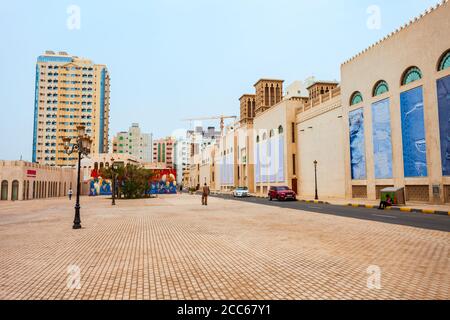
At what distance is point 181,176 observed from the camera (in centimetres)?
17550

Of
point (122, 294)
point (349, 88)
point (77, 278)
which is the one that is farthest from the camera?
point (349, 88)

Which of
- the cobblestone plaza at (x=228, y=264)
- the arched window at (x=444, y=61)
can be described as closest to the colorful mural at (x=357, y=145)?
the arched window at (x=444, y=61)

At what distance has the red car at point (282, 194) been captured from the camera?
1211 inches

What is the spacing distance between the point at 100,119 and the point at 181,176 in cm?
7109

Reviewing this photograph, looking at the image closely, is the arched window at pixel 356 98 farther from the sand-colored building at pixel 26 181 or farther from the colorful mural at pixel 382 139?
the sand-colored building at pixel 26 181

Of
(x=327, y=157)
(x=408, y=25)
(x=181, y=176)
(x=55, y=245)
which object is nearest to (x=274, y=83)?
(x=327, y=157)

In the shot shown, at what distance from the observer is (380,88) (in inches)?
1073

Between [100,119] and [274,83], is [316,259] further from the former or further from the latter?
[100,119]

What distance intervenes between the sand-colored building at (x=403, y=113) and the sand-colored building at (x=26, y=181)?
39192 mm

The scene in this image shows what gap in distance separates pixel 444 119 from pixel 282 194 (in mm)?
14760

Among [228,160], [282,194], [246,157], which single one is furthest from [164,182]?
[282,194]

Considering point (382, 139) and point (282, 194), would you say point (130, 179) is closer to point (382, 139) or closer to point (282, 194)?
point (282, 194)

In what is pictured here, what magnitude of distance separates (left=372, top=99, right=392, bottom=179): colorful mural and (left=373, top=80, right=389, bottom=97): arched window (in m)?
0.91

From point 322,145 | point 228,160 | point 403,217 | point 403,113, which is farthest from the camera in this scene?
point 228,160
